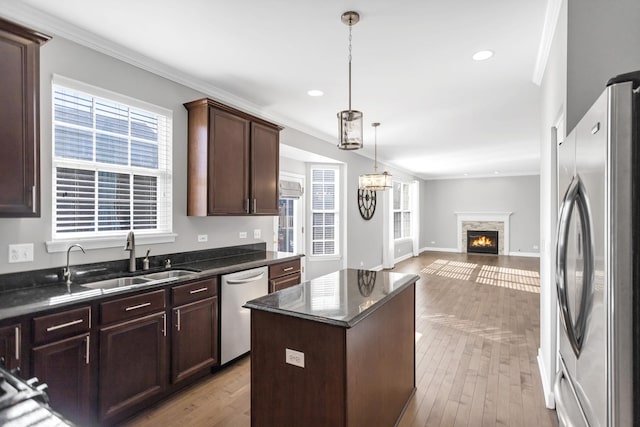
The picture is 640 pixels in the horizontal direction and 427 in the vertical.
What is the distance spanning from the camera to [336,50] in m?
2.69

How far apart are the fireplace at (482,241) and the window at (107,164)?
33.8ft

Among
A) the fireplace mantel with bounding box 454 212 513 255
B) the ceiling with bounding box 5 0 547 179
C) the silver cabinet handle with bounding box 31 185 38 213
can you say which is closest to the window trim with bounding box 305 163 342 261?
the ceiling with bounding box 5 0 547 179

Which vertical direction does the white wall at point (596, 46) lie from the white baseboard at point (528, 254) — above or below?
above

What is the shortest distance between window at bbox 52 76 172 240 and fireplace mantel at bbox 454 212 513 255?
33.5 ft

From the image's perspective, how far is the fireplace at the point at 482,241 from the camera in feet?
35.6

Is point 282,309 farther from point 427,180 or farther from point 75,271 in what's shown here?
point 427,180

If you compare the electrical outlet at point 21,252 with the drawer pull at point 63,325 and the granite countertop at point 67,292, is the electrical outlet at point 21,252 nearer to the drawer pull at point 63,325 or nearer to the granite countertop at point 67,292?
the granite countertop at point 67,292

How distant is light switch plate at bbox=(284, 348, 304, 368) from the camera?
68.6 inches

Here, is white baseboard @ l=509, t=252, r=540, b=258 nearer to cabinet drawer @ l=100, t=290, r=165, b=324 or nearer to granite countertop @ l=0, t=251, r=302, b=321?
granite countertop @ l=0, t=251, r=302, b=321

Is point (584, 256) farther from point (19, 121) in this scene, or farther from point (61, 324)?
point (19, 121)

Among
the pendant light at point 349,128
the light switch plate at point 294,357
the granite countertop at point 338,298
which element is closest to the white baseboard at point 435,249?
the granite countertop at point 338,298

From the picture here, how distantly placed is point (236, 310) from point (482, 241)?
32.8 ft

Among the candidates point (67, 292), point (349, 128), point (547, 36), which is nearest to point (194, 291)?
point (67, 292)

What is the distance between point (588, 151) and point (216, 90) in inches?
130
